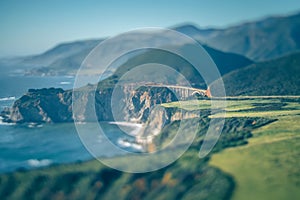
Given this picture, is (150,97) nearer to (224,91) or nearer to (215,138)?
(224,91)

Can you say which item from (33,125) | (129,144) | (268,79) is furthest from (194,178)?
(268,79)

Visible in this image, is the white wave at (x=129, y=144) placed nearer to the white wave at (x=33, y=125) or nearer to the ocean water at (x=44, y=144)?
the ocean water at (x=44, y=144)

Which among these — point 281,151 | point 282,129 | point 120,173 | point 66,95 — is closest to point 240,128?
point 282,129

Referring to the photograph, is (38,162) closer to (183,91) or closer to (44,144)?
(44,144)

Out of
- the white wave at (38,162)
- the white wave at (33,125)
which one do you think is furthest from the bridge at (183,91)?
the white wave at (38,162)

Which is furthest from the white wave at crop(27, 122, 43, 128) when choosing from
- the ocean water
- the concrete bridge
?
the concrete bridge

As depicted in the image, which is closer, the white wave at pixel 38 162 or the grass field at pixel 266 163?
the grass field at pixel 266 163
